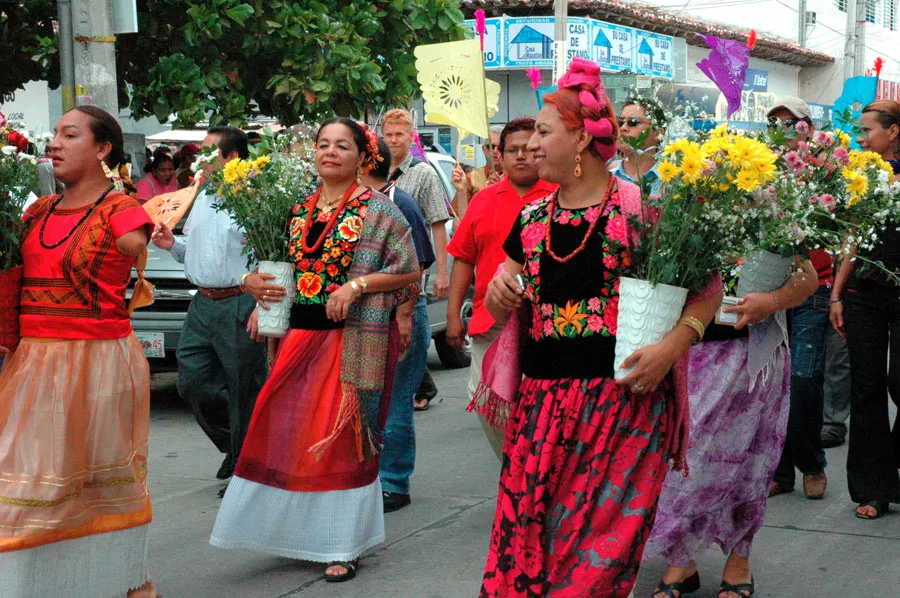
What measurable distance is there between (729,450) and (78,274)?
265cm

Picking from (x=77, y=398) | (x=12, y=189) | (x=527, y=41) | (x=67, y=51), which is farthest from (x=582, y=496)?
(x=527, y=41)

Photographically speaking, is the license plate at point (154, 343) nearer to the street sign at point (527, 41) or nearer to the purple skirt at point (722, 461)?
the purple skirt at point (722, 461)

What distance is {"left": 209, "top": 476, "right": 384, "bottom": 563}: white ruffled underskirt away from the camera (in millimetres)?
5430

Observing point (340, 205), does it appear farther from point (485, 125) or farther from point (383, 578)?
point (485, 125)

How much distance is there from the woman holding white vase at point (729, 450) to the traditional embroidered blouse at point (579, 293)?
1185 millimetres

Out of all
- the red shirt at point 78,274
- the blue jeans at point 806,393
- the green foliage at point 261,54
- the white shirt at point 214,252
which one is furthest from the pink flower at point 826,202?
the green foliage at point 261,54

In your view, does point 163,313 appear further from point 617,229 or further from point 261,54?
point 617,229

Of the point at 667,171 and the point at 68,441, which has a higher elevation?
the point at 667,171

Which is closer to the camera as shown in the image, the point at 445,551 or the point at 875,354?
the point at 445,551

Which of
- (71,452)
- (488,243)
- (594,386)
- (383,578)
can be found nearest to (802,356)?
(488,243)

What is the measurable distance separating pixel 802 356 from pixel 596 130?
3731 millimetres

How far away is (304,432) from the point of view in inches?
214

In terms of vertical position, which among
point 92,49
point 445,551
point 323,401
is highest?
point 92,49

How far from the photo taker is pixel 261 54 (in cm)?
1245
